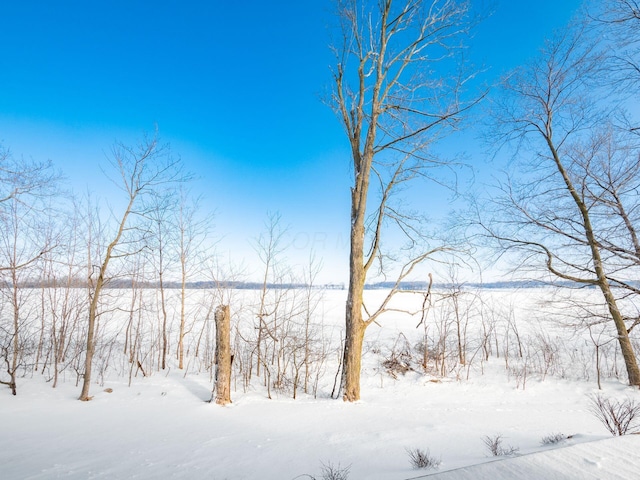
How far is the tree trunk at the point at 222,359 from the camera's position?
6.57m

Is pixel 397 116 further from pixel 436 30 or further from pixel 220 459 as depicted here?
pixel 220 459

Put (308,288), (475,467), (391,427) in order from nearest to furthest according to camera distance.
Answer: (475,467), (391,427), (308,288)

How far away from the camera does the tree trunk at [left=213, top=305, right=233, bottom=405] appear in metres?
6.57

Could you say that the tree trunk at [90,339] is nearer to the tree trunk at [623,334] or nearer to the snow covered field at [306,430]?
the snow covered field at [306,430]

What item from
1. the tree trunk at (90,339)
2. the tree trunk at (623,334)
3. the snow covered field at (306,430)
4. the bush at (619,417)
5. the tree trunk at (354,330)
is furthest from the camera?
the tree trunk at (623,334)

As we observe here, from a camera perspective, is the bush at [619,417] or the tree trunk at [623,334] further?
the tree trunk at [623,334]

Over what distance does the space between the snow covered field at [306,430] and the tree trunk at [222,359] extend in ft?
0.95

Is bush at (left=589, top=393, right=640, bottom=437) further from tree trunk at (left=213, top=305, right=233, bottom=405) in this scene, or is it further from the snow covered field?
tree trunk at (left=213, top=305, right=233, bottom=405)

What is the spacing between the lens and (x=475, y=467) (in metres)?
1.56

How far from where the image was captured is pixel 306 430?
460 centimetres

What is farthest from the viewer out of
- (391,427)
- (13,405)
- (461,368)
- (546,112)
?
(461,368)

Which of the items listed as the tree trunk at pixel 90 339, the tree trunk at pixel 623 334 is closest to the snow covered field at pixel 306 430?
the tree trunk at pixel 90 339

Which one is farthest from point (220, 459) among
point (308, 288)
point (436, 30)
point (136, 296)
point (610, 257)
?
point (136, 296)

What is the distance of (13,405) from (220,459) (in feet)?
20.2
